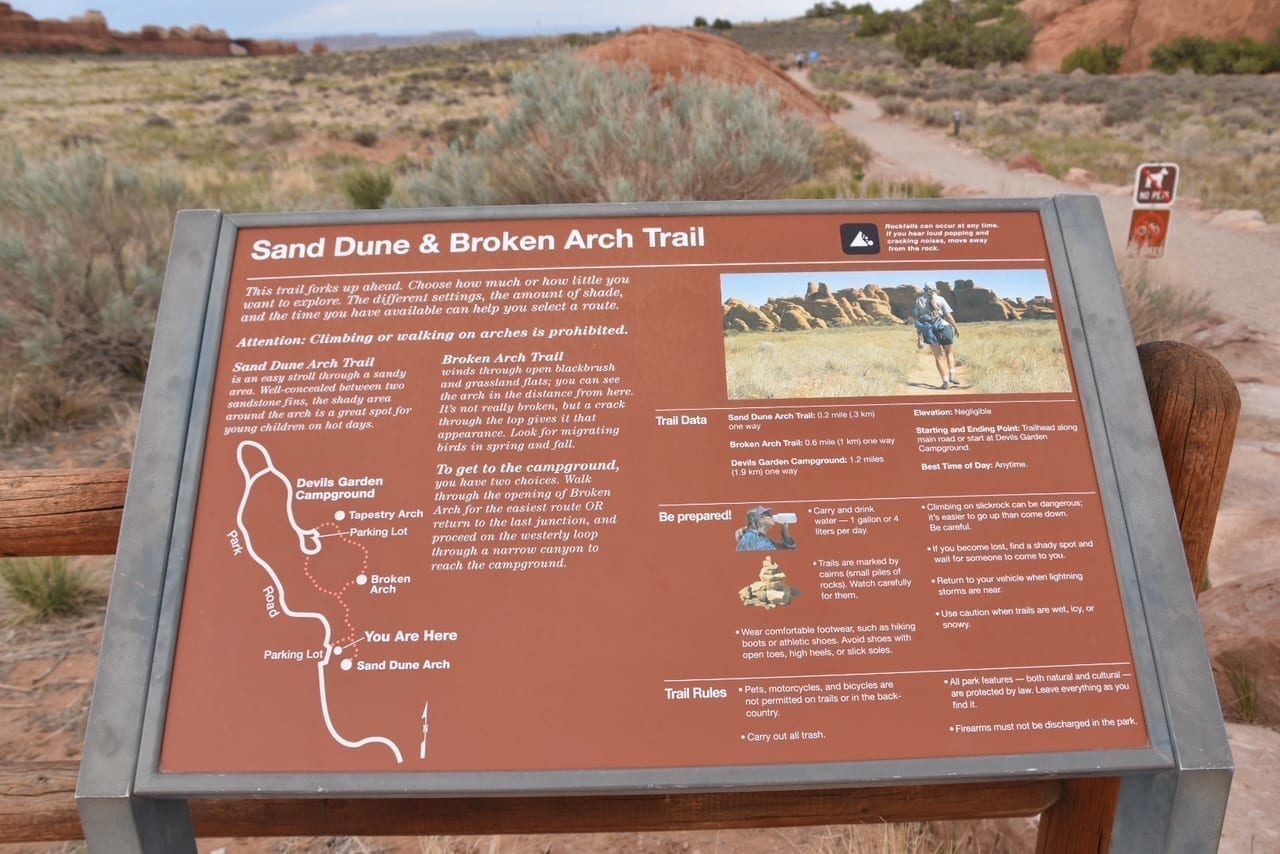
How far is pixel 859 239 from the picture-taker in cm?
176

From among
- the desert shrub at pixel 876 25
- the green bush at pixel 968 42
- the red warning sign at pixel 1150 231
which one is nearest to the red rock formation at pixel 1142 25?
the green bush at pixel 968 42

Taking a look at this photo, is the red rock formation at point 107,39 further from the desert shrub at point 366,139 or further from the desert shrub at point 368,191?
the desert shrub at point 368,191

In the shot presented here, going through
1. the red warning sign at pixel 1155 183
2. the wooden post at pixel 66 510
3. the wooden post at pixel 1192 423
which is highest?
the red warning sign at pixel 1155 183

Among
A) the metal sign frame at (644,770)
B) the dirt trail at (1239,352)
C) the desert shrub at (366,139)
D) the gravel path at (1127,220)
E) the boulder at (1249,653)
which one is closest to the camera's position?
the metal sign frame at (644,770)

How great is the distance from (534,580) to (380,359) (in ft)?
1.66

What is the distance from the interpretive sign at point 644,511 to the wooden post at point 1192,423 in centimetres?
18

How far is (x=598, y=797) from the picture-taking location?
67.3 inches

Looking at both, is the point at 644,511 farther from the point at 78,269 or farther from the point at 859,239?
the point at 78,269

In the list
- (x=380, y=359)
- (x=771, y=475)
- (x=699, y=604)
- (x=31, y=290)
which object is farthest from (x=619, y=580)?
(x=31, y=290)

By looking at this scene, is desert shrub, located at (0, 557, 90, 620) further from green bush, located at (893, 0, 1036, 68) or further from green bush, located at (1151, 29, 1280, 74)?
green bush, located at (893, 0, 1036, 68)

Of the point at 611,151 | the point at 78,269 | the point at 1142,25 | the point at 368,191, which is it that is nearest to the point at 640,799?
the point at 78,269

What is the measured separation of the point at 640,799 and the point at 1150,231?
7801 millimetres

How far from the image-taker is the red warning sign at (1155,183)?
23.8 feet

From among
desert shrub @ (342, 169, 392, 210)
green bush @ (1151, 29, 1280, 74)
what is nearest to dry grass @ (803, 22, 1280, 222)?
green bush @ (1151, 29, 1280, 74)
